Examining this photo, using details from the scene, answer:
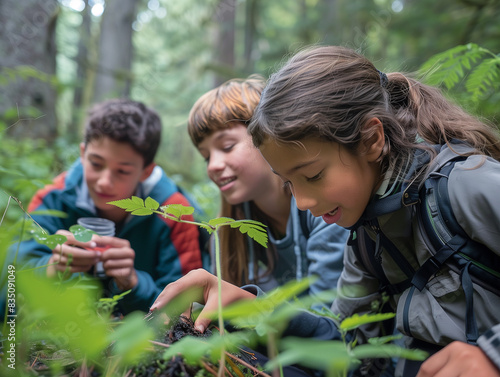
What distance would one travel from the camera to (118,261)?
199 centimetres

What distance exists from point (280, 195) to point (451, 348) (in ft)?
5.01

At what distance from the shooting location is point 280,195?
2.43m

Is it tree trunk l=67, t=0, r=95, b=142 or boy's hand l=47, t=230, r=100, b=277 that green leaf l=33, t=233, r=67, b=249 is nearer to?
boy's hand l=47, t=230, r=100, b=277

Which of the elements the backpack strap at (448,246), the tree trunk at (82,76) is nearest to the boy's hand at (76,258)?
the backpack strap at (448,246)

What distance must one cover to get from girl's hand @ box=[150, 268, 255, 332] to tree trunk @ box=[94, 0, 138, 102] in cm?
737

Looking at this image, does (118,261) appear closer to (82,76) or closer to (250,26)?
(250,26)

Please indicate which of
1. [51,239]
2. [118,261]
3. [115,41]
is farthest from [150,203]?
[115,41]

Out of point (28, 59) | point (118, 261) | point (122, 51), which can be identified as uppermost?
point (122, 51)

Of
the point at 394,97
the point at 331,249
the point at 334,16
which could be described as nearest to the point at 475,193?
the point at 394,97

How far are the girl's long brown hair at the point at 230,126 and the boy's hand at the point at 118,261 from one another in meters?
0.51

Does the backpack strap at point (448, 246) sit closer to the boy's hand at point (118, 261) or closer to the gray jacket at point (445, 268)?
the gray jacket at point (445, 268)

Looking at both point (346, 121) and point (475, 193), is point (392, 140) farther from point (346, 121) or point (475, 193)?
point (475, 193)

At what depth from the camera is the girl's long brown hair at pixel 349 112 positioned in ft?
4.75

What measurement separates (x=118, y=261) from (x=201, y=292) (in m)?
0.94
